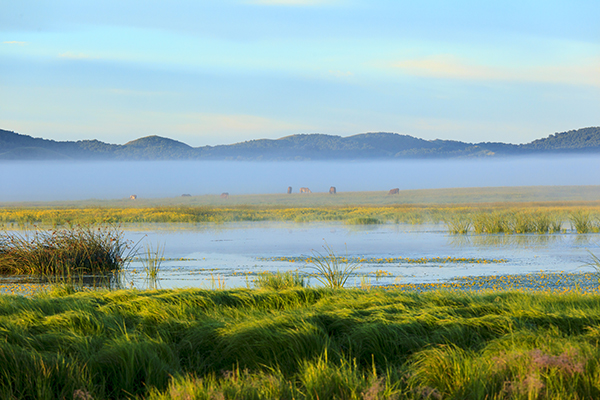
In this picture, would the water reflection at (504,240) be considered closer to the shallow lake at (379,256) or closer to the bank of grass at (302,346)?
the shallow lake at (379,256)

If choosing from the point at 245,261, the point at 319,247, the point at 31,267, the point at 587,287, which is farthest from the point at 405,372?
the point at 319,247

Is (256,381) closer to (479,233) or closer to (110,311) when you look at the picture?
(110,311)

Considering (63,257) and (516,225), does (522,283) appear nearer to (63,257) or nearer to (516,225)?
(63,257)

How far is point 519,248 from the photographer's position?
18.7 m

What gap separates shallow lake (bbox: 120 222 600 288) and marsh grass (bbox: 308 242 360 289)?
24 cm

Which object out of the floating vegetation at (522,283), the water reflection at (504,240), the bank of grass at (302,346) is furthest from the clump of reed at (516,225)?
the bank of grass at (302,346)

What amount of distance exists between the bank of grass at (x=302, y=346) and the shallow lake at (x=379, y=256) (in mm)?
2853

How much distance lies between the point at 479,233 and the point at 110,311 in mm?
20792

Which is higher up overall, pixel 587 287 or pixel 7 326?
pixel 7 326

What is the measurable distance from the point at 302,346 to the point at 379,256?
11415 millimetres

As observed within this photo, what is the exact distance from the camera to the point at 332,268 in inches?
539

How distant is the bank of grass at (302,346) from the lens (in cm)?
472

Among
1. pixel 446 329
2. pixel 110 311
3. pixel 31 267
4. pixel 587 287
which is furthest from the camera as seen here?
pixel 31 267

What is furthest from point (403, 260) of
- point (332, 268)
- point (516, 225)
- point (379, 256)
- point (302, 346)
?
point (516, 225)
